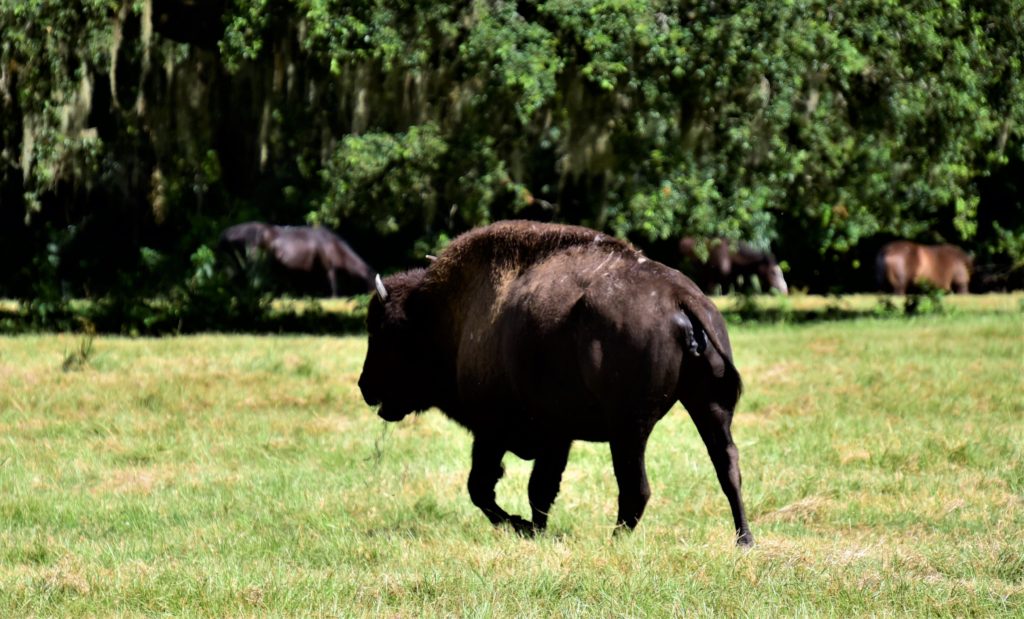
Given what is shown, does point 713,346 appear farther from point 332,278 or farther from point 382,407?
point 332,278

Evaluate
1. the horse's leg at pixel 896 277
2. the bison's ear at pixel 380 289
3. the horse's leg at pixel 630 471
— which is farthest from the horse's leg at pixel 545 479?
the horse's leg at pixel 896 277

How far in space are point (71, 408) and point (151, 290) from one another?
910 centimetres

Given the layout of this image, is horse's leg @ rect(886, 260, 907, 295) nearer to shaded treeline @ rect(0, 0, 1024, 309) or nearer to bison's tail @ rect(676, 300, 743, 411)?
shaded treeline @ rect(0, 0, 1024, 309)

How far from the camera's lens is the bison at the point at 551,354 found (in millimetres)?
7051

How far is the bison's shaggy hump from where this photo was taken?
7.77m

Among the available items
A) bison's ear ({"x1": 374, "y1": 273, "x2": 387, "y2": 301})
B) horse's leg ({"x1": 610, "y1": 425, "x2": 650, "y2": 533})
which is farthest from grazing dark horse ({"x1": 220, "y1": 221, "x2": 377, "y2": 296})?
horse's leg ({"x1": 610, "y1": 425, "x2": 650, "y2": 533})

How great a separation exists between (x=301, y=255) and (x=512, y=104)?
7.16m

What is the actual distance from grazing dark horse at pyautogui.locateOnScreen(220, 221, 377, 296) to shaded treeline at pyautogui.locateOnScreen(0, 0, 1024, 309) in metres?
1.13

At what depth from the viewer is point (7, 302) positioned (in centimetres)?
2386

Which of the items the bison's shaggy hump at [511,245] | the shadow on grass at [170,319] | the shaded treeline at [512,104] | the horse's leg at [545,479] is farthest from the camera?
the shadow on grass at [170,319]

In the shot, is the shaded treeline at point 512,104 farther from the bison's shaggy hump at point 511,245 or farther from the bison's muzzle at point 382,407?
the bison's shaggy hump at point 511,245

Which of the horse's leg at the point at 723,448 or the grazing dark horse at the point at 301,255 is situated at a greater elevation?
the horse's leg at the point at 723,448

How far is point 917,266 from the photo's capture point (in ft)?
89.2

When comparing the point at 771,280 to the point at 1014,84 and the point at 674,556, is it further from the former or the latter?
the point at 674,556
